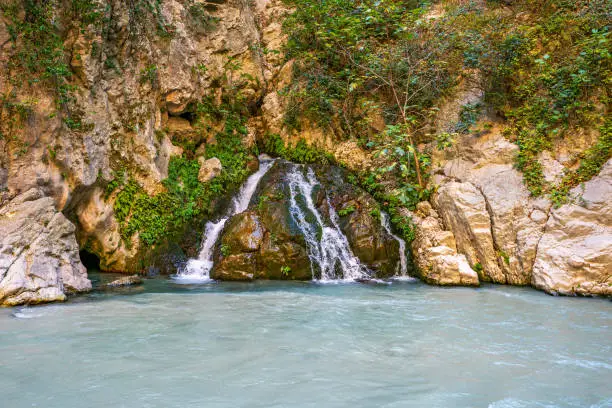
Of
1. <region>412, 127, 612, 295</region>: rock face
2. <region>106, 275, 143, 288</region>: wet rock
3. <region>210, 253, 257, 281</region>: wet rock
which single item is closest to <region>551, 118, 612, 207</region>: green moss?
<region>412, 127, 612, 295</region>: rock face

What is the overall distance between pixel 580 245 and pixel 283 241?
5.85m

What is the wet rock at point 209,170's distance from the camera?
10664mm

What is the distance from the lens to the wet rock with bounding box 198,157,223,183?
10664mm

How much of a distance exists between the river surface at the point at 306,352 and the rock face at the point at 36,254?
0.44 meters

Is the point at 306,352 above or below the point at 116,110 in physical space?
below

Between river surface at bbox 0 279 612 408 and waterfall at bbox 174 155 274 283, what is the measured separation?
7.20ft

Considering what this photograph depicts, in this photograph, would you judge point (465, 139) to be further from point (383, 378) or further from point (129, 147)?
point (129, 147)

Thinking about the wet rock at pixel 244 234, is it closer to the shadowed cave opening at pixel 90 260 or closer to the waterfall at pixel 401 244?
the waterfall at pixel 401 244

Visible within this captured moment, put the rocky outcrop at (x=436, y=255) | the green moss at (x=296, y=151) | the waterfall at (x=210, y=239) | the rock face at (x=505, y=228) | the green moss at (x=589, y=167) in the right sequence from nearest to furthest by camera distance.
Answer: the rock face at (x=505, y=228) → the green moss at (x=589, y=167) → the rocky outcrop at (x=436, y=255) → the waterfall at (x=210, y=239) → the green moss at (x=296, y=151)

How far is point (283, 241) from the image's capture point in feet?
28.8

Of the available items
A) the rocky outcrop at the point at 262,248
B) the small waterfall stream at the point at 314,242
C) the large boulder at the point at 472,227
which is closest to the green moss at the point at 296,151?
the small waterfall stream at the point at 314,242

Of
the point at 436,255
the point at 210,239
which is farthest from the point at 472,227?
the point at 210,239

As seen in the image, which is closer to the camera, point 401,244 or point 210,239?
point 401,244

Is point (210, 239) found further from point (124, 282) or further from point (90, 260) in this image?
point (90, 260)
